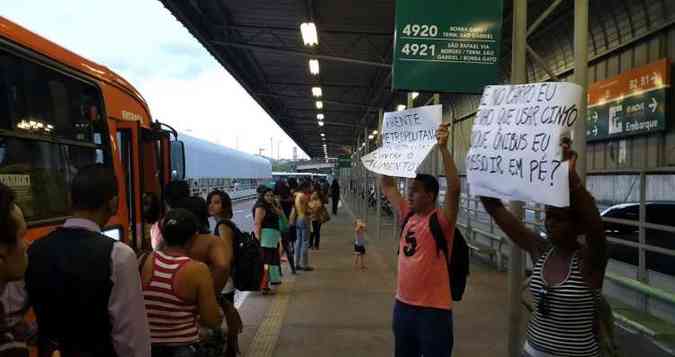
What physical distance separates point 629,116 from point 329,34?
256 inches

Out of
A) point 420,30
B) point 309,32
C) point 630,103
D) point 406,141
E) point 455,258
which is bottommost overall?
point 455,258

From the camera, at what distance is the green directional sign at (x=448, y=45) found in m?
5.77

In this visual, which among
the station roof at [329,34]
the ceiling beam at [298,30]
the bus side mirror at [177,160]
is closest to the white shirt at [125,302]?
the bus side mirror at [177,160]

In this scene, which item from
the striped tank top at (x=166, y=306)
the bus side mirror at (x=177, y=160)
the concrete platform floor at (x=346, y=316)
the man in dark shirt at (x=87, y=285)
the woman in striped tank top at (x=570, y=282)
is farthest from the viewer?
the bus side mirror at (x=177, y=160)

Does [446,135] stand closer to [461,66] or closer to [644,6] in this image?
[461,66]

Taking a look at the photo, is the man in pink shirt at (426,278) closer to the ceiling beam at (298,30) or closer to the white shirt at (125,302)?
the white shirt at (125,302)

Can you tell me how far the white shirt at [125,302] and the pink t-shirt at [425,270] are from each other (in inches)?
65.2

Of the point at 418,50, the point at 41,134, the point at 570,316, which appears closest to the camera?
the point at 570,316

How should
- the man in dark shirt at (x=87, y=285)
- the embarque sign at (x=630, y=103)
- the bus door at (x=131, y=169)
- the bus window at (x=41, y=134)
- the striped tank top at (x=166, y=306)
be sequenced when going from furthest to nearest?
the embarque sign at (x=630, y=103)
the bus door at (x=131, y=169)
the bus window at (x=41, y=134)
the striped tank top at (x=166, y=306)
the man in dark shirt at (x=87, y=285)

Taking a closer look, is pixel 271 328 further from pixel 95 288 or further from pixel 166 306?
pixel 95 288

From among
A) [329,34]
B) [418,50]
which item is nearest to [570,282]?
[418,50]

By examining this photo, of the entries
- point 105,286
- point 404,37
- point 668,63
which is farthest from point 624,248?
point 105,286

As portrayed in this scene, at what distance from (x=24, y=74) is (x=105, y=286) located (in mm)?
2399

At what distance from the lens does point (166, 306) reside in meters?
2.99
